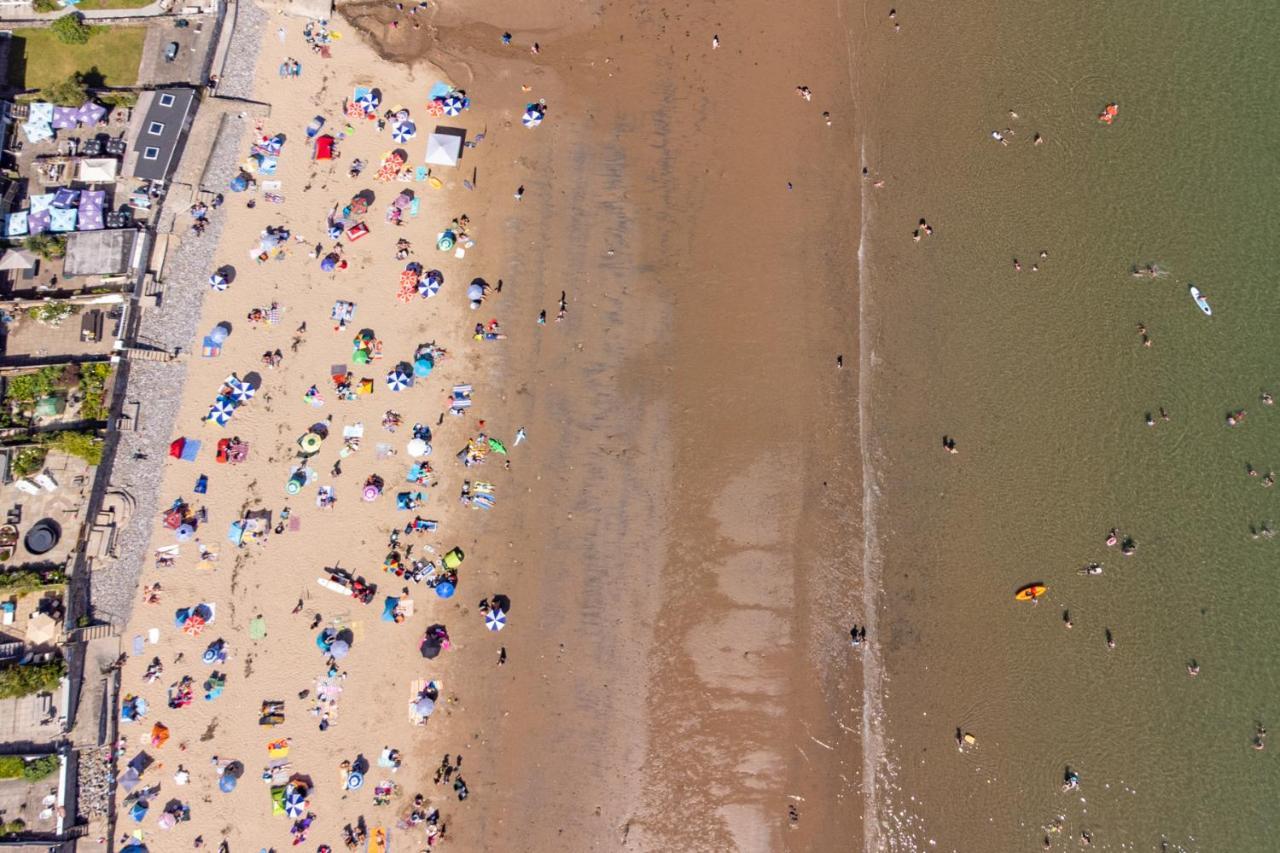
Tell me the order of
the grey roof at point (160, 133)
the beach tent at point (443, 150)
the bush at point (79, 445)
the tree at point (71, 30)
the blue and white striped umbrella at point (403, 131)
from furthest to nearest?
the blue and white striped umbrella at point (403, 131) → the beach tent at point (443, 150) → the tree at point (71, 30) → the grey roof at point (160, 133) → the bush at point (79, 445)

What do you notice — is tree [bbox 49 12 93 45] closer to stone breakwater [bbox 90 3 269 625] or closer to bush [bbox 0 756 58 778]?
stone breakwater [bbox 90 3 269 625]

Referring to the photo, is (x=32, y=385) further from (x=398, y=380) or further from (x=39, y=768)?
(x=39, y=768)

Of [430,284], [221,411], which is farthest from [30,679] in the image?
[430,284]

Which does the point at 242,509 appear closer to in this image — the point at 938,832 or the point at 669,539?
the point at 669,539

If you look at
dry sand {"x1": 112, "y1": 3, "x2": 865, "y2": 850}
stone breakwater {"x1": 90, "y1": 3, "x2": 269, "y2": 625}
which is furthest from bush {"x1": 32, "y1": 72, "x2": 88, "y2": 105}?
dry sand {"x1": 112, "y1": 3, "x2": 865, "y2": 850}

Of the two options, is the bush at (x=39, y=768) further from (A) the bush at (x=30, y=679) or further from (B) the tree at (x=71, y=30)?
(B) the tree at (x=71, y=30)

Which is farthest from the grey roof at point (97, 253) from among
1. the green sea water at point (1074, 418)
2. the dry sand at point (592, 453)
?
the green sea water at point (1074, 418)

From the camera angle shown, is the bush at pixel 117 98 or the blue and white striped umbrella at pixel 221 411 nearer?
the blue and white striped umbrella at pixel 221 411
